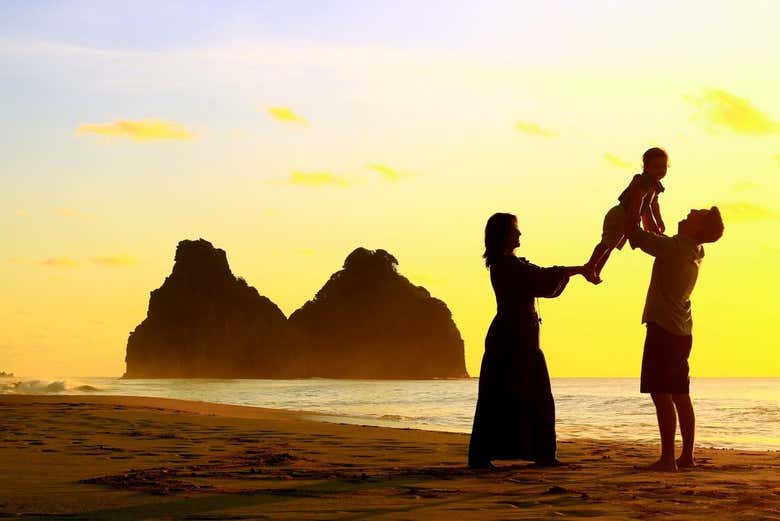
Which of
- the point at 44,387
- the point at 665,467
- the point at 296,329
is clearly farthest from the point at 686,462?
the point at 296,329

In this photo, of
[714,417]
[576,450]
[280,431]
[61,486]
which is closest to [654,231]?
[576,450]

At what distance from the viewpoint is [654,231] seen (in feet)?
27.1

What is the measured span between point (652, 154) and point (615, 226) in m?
0.61

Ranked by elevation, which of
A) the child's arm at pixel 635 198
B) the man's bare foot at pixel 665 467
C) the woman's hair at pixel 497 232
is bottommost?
the man's bare foot at pixel 665 467

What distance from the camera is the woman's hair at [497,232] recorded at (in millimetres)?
8094

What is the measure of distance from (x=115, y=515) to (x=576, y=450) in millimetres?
5891

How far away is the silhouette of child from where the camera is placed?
7.92 m

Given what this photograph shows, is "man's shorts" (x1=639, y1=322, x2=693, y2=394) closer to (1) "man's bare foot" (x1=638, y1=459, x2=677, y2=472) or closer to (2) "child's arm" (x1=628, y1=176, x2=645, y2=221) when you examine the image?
(1) "man's bare foot" (x1=638, y1=459, x2=677, y2=472)

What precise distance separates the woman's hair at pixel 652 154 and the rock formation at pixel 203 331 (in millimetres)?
121481

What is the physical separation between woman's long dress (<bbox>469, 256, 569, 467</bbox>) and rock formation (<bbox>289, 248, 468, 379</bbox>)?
408ft

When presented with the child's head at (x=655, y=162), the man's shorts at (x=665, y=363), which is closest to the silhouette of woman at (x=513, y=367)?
the man's shorts at (x=665, y=363)

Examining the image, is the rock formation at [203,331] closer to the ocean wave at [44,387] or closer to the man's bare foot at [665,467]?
the ocean wave at [44,387]

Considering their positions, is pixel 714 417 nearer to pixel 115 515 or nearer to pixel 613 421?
pixel 613 421

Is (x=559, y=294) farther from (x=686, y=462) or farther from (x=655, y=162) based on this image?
(x=686, y=462)
